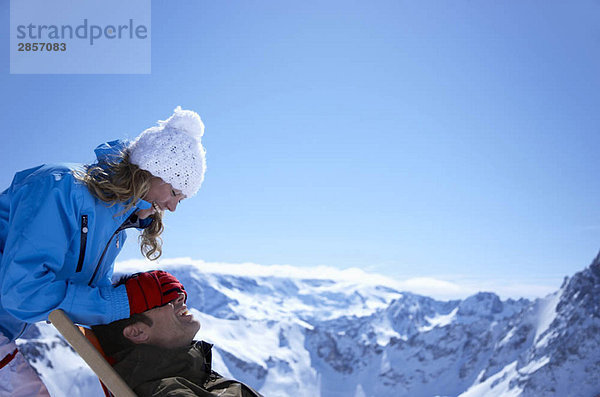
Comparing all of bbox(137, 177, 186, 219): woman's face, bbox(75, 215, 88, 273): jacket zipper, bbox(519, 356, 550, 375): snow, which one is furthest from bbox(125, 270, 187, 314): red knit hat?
bbox(519, 356, 550, 375): snow

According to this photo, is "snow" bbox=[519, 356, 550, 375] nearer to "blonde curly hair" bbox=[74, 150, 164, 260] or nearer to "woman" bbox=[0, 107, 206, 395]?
"woman" bbox=[0, 107, 206, 395]

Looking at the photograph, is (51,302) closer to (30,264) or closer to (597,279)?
(30,264)

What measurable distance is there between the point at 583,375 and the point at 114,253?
204 meters

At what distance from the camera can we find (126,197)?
3.71 m

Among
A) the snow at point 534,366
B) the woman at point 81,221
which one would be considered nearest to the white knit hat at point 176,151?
the woman at point 81,221

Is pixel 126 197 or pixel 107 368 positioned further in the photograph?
pixel 126 197

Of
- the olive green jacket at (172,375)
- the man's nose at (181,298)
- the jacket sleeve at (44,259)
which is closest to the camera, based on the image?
the jacket sleeve at (44,259)

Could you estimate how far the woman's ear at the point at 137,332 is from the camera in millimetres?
4047

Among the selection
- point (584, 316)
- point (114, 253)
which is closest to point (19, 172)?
point (114, 253)

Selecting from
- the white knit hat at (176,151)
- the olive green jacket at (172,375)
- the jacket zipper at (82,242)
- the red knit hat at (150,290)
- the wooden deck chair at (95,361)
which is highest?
the white knit hat at (176,151)

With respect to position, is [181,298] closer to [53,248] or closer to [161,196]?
[161,196]

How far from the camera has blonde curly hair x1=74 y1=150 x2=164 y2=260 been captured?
3.59m

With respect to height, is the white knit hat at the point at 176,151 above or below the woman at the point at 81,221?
above

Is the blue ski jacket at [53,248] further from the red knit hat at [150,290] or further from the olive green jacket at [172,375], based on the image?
the olive green jacket at [172,375]
